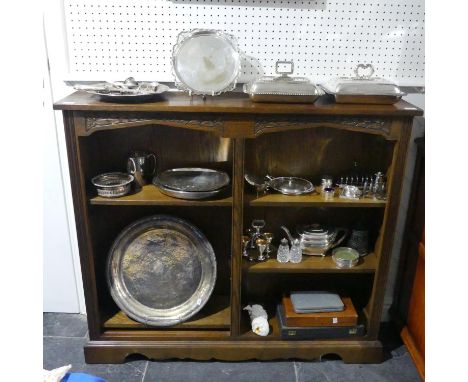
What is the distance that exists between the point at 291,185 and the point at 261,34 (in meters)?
0.62

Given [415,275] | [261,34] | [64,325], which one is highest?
[261,34]

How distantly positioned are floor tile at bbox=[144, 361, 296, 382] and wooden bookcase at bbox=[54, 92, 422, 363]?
0.13 feet

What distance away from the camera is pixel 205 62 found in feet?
5.10

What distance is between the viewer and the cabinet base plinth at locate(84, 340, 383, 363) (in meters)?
1.83

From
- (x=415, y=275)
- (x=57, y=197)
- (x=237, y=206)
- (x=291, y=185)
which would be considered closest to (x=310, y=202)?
(x=291, y=185)

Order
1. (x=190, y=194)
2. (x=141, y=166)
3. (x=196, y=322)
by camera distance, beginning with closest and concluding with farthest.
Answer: (x=190, y=194) < (x=141, y=166) < (x=196, y=322)

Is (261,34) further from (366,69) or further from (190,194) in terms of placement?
(190,194)

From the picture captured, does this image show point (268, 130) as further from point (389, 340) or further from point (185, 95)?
point (389, 340)

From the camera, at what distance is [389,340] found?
2.03 m

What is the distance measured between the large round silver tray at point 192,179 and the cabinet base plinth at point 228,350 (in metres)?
0.69

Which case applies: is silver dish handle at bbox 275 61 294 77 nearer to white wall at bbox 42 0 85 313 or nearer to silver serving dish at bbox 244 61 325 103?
silver serving dish at bbox 244 61 325 103

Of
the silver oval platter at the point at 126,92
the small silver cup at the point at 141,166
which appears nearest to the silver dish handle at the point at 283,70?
the silver oval platter at the point at 126,92

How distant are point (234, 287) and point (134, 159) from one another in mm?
678

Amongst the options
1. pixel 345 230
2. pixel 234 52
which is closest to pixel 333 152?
pixel 345 230
